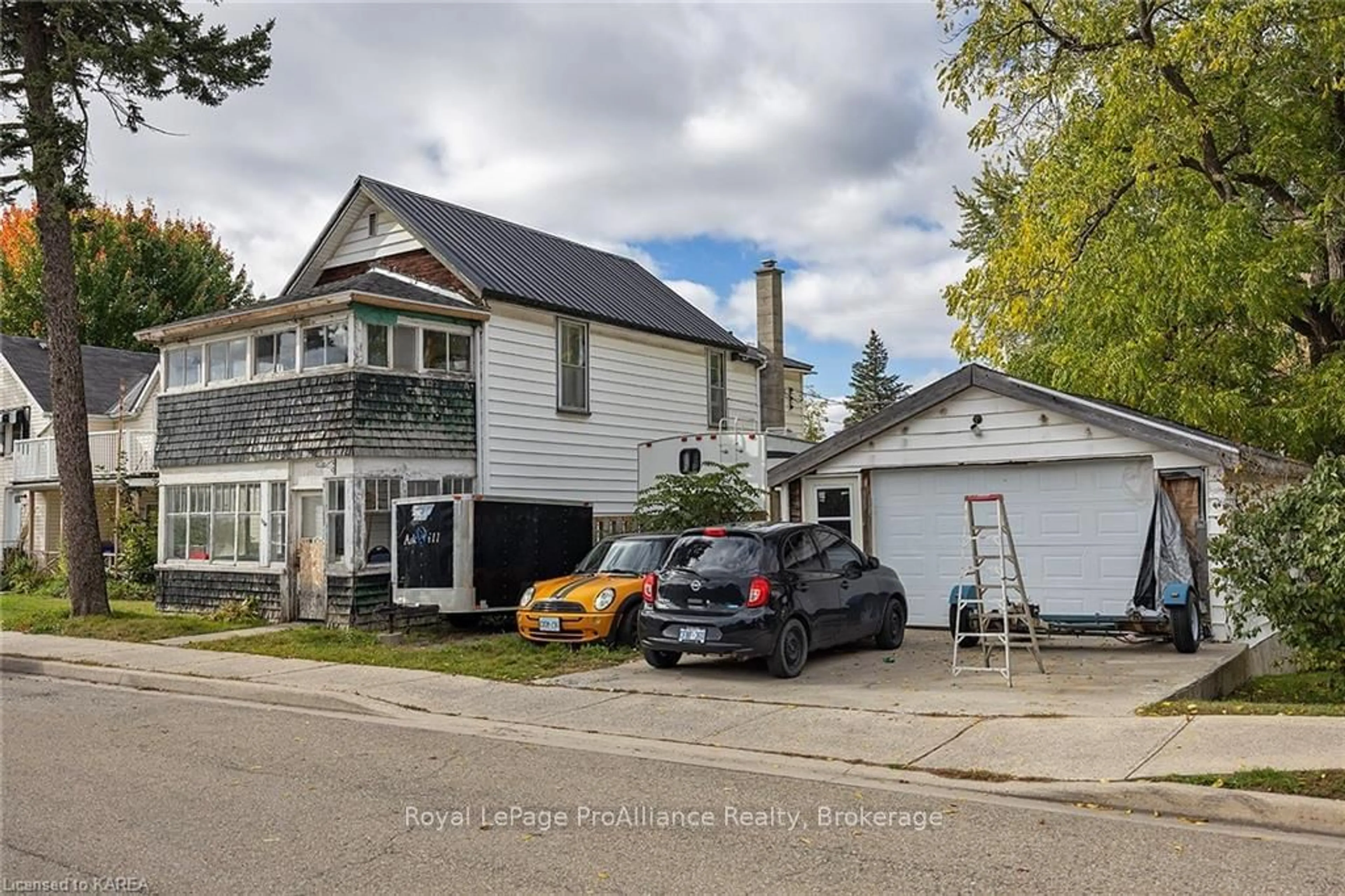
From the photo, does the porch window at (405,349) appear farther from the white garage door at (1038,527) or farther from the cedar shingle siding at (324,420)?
the white garage door at (1038,527)

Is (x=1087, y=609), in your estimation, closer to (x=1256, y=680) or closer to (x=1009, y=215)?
(x=1256, y=680)

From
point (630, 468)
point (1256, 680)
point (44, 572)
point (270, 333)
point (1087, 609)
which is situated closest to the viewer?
point (1256, 680)

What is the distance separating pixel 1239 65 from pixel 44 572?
29.2 metres

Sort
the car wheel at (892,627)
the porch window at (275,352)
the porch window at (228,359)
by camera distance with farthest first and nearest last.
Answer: the porch window at (228,359)
the porch window at (275,352)
the car wheel at (892,627)

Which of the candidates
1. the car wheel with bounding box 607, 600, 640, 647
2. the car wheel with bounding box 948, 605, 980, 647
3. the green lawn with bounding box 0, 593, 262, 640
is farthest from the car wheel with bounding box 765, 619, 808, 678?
the green lawn with bounding box 0, 593, 262, 640

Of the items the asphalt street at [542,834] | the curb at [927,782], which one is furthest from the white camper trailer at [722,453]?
the asphalt street at [542,834]

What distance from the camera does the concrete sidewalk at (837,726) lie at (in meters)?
7.61

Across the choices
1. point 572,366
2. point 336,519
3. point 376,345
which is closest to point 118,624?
point 336,519

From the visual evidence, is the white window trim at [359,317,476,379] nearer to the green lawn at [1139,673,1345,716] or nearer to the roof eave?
the roof eave

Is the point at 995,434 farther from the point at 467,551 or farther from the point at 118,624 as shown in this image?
the point at 118,624

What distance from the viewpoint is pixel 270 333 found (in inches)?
747

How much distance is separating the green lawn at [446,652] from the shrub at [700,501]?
3151 mm

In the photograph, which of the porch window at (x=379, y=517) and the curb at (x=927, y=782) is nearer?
the curb at (x=927, y=782)

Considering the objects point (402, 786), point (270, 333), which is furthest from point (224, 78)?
point (402, 786)
